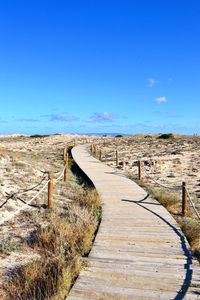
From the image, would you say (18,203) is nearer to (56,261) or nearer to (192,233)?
(56,261)

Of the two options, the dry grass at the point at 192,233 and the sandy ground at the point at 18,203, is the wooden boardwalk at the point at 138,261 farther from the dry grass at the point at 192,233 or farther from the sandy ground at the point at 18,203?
the sandy ground at the point at 18,203

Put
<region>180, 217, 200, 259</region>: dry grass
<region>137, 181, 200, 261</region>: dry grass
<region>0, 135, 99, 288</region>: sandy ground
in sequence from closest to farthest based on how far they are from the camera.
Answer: <region>180, 217, 200, 259</region>: dry grass < <region>137, 181, 200, 261</region>: dry grass < <region>0, 135, 99, 288</region>: sandy ground

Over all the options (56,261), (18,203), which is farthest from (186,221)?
(18,203)

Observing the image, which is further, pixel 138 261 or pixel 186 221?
pixel 186 221

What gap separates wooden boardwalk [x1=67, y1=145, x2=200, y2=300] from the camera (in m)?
5.21

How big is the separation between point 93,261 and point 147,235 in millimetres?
2061

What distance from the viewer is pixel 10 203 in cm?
1148

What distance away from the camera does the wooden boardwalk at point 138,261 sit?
17.1 ft

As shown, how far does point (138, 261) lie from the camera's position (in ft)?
21.0

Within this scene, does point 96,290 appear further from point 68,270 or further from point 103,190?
point 103,190

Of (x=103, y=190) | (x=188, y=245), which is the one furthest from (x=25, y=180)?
(x=188, y=245)

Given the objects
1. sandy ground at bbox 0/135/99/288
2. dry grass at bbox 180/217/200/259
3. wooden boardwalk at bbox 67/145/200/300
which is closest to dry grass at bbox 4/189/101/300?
wooden boardwalk at bbox 67/145/200/300

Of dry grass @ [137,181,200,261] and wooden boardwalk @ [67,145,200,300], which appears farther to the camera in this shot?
dry grass @ [137,181,200,261]

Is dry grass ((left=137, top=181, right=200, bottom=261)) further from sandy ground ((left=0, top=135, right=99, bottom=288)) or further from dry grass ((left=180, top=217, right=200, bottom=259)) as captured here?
sandy ground ((left=0, top=135, right=99, bottom=288))
